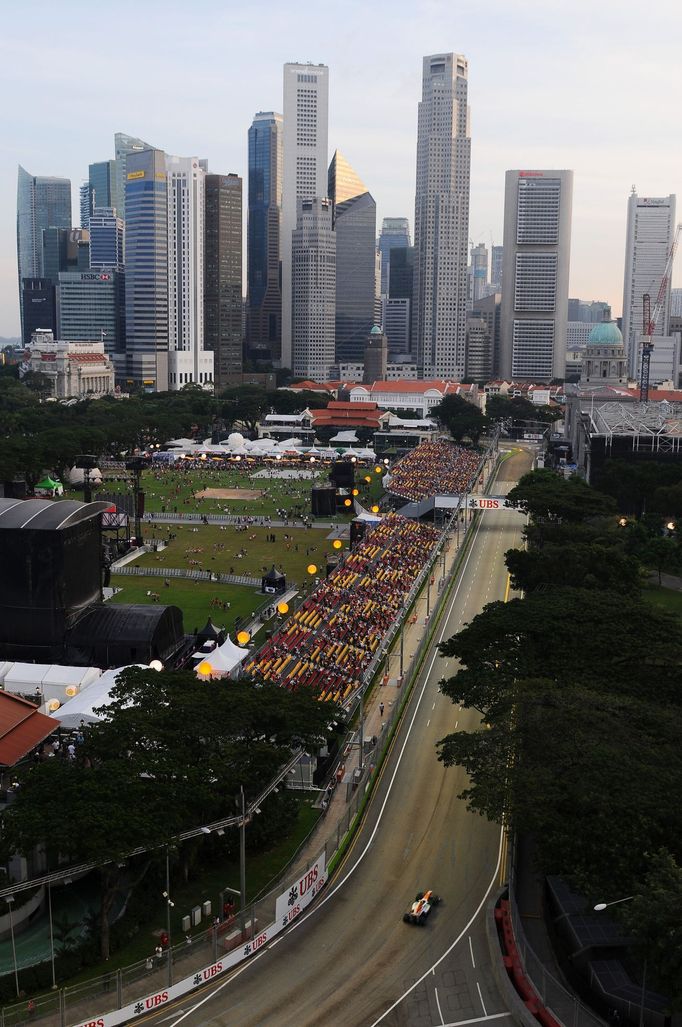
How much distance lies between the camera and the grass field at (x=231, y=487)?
10578cm

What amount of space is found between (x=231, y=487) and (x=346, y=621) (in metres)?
66.7

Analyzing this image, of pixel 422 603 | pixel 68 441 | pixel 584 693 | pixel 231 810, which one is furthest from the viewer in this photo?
pixel 68 441

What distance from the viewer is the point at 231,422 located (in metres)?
184

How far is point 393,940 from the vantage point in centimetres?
2894

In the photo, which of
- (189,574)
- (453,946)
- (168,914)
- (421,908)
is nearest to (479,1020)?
(453,946)

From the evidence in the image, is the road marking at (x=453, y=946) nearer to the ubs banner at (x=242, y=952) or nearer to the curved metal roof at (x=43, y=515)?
the ubs banner at (x=242, y=952)

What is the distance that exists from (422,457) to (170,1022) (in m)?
112

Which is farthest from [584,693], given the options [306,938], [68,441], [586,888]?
[68,441]

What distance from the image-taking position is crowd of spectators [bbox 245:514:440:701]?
48500 mm

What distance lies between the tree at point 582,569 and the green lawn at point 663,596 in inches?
226

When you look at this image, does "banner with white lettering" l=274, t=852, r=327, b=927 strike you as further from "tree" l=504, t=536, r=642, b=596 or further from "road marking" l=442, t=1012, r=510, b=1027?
"tree" l=504, t=536, r=642, b=596

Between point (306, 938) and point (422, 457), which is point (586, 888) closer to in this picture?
point (306, 938)

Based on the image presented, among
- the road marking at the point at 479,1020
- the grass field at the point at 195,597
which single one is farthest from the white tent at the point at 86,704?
the road marking at the point at 479,1020

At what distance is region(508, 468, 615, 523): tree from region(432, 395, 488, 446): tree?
2694 inches
